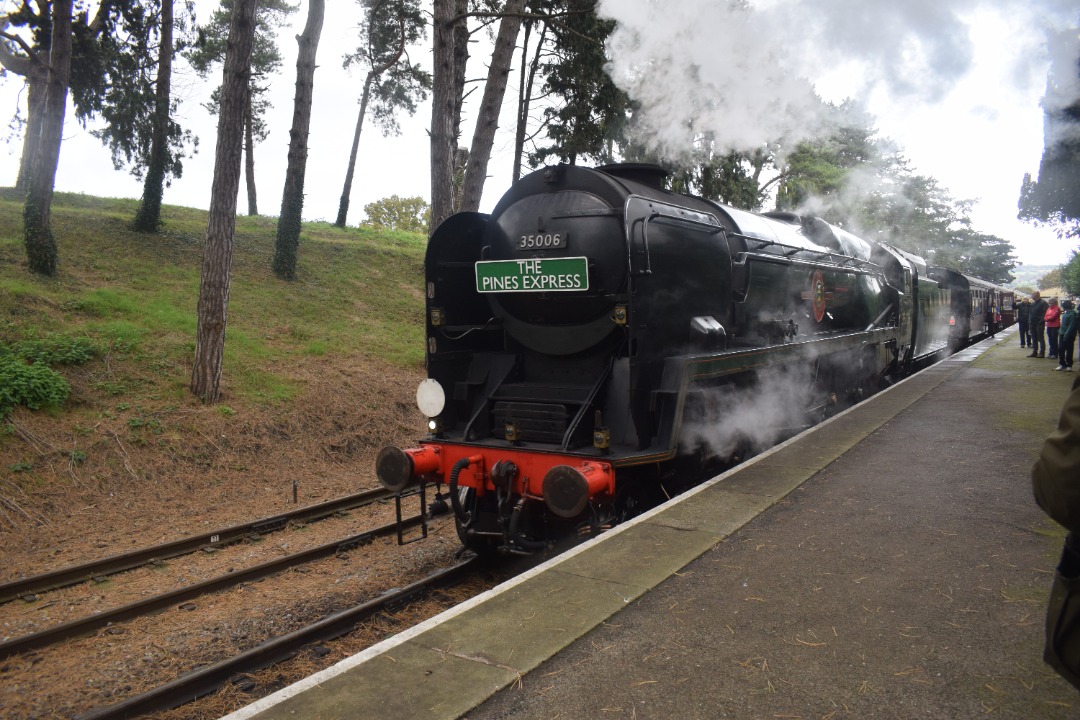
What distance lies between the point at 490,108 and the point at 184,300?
605cm

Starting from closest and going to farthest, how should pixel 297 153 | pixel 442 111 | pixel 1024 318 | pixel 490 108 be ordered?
pixel 442 111
pixel 490 108
pixel 297 153
pixel 1024 318

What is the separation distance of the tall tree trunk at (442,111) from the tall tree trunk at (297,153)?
199 inches

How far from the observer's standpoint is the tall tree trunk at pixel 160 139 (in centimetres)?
1491

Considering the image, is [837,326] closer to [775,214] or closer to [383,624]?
[775,214]

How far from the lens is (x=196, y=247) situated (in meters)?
14.8

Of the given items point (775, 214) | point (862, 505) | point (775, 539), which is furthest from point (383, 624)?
point (775, 214)

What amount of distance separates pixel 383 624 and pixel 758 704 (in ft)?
9.30

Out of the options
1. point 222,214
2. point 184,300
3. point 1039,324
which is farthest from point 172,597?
point 1039,324

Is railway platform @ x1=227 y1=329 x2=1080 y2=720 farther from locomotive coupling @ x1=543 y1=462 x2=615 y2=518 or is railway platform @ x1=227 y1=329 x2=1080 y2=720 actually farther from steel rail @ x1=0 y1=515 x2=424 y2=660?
steel rail @ x1=0 y1=515 x2=424 y2=660

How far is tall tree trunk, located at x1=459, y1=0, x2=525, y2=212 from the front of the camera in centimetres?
1218

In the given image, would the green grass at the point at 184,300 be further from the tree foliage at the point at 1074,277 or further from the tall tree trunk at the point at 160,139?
the tree foliage at the point at 1074,277

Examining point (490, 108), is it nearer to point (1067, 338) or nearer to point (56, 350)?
point (56, 350)

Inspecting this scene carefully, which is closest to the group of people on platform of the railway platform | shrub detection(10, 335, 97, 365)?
the railway platform

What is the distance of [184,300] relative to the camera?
11805 millimetres
